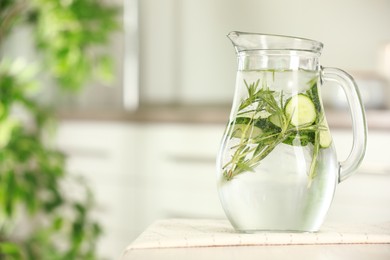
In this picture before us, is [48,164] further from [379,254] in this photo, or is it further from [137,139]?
[379,254]

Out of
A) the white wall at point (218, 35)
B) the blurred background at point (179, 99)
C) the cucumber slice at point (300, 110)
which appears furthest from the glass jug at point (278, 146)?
the white wall at point (218, 35)

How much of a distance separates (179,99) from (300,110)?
7.56ft

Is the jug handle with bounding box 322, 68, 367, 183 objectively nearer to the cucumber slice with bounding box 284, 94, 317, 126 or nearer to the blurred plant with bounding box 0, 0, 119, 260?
the cucumber slice with bounding box 284, 94, 317, 126

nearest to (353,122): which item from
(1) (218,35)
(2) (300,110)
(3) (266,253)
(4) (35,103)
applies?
(2) (300,110)

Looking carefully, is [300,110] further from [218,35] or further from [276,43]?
[218,35]

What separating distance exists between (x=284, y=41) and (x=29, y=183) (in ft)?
4.70

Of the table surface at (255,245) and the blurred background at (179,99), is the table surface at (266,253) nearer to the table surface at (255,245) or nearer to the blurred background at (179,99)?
the table surface at (255,245)

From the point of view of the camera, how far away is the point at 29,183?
2.05 m

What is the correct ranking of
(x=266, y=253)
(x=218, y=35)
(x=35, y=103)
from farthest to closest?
(x=218, y=35), (x=35, y=103), (x=266, y=253)

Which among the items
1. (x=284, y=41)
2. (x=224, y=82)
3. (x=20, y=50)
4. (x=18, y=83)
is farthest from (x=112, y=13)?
(x=284, y=41)

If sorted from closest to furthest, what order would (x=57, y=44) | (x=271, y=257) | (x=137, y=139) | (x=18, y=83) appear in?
(x=271, y=257) → (x=18, y=83) → (x=57, y=44) → (x=137, y=139)

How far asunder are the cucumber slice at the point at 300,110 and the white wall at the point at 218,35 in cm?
202

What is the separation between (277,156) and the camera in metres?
0.71

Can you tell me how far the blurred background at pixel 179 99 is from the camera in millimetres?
2445
